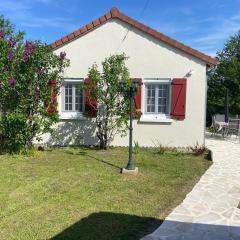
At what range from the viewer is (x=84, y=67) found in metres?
14.4

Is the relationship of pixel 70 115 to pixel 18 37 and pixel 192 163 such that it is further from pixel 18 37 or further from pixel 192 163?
pixel 192 163

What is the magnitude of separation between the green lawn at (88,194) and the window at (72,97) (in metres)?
2.90

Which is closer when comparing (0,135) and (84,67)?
(0,135)

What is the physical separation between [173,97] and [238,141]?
164 inches

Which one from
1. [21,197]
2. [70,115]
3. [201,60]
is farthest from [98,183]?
[201,60]

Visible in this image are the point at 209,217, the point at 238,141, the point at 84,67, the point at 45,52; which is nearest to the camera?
the point at 209,217

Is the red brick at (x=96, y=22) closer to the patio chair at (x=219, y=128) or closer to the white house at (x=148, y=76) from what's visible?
the white house at (x=148, y=76)

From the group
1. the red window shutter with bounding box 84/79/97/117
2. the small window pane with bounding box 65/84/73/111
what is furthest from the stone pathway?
the small window pane with bounding box 65/84/73/111

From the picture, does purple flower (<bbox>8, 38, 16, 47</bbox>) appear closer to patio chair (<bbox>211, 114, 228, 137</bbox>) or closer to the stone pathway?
the stone pathway

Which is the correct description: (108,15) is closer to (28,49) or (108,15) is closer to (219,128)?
(28,49)

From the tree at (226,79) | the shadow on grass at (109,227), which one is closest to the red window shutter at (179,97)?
the shadow on grass at (109,227)

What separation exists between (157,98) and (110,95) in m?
2.00

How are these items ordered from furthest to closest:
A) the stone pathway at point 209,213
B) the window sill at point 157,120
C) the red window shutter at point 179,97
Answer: the window sill at point 157,120, the red window shutter at point 179,97, the stone pathway at point 209,213

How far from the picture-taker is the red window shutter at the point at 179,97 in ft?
45.8
